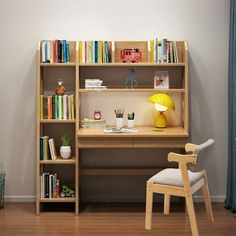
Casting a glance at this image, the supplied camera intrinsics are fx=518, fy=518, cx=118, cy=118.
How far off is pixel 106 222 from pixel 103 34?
1869 millimetres

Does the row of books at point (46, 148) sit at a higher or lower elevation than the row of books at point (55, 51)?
lower

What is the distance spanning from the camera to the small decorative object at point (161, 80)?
203 inches

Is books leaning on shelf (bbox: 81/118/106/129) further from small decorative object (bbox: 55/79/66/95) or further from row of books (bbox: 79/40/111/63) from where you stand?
row of books (bbox: 79/40/111/63)

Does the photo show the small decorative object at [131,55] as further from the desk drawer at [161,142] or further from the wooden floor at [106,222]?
the wooden floor at [106,222]

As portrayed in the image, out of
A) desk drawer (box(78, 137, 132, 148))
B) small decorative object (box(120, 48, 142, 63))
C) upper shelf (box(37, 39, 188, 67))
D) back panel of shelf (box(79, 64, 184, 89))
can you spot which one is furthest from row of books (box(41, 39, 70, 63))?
desk drawer (box(78, 137, 132, 148))

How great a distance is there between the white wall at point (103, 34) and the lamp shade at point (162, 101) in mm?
373

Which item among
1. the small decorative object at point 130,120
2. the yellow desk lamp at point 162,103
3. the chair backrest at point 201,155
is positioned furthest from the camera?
the small decorative object at point 130,120

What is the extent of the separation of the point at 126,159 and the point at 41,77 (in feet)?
3.92

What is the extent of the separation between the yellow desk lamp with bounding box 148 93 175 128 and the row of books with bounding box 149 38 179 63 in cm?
34

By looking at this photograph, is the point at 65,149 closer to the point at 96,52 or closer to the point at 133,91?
the point at 133,91

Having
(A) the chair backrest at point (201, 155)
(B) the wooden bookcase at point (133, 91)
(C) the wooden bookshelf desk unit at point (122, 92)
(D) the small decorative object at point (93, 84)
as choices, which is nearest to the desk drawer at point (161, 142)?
(C) the wooden bookshelf desk unit at point (122, 92)

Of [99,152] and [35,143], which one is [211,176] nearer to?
[99,152]

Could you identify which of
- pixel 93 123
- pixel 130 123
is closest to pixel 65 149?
pixel 93 123

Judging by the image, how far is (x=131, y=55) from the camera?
513 centimetres
